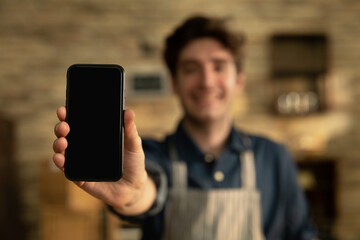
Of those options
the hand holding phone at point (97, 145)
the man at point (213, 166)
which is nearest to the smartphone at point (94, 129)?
the hand holding phone at point (97, 145)

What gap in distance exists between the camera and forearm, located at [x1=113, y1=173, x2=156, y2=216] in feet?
2.68

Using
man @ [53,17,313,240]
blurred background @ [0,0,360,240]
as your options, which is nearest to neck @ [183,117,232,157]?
man @ [53,17,313,240]

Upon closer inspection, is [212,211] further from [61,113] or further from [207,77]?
[61,113]

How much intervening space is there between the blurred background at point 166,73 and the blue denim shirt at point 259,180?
2510 millimetres

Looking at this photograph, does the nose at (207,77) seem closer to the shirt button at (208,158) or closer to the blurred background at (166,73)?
the shirt button at (208,158)

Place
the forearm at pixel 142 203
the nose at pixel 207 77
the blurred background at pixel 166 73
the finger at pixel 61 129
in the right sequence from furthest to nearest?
the blurred background at pixel 166 73
the nose at pixel 207 77
the forearm at pixel 142 203
the finger at pixel 61 129

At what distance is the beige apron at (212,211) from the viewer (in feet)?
3.74

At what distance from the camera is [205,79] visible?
112 centimetres

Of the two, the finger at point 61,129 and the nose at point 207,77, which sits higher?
the nose at point 207,77

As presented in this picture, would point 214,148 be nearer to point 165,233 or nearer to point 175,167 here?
point 175,167

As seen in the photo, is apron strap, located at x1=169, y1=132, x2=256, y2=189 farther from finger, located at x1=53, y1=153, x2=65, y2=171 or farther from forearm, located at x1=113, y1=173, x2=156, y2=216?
finger, located at x1=53, y1=153, x2=65, y2=171

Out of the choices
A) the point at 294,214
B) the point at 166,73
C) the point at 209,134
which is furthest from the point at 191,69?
the point at 166,73

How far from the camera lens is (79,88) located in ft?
1.57

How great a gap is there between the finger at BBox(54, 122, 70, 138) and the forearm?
38 centimetres
